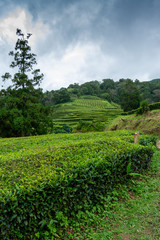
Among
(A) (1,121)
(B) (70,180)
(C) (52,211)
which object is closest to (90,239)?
(C) (52,211)

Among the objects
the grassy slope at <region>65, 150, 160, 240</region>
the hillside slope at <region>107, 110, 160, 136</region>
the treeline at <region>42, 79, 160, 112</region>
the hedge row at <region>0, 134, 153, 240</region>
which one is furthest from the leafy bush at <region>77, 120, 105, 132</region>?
the grassy slope at <region>65, 150, 160, 240</region>

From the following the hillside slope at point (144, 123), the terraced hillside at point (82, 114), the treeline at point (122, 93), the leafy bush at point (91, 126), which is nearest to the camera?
the hillside slope at point (144, 123)

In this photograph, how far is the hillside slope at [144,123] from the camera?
10.1m

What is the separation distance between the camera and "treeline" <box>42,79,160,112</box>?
33.4 m

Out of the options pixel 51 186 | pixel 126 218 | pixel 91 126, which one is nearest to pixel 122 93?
pixel 91 126

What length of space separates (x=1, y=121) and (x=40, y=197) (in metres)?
13.5

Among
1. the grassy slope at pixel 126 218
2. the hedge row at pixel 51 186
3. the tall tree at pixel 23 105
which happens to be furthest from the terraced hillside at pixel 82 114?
the grassy slope at pixel 126 218

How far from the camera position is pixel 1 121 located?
46.4ft

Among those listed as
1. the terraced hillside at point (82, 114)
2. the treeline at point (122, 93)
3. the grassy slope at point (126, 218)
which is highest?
the treeline at point (122, 93)

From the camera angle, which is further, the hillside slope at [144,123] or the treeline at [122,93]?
the treeline at [122,93]

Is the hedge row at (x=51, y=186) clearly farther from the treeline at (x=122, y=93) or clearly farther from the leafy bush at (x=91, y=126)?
the treeline at (x=122, y=93)

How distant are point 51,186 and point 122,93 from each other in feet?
117

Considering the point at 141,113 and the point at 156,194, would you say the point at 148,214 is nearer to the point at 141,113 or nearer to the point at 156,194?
the point at 156,194

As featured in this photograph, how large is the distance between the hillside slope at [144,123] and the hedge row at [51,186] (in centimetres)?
689
